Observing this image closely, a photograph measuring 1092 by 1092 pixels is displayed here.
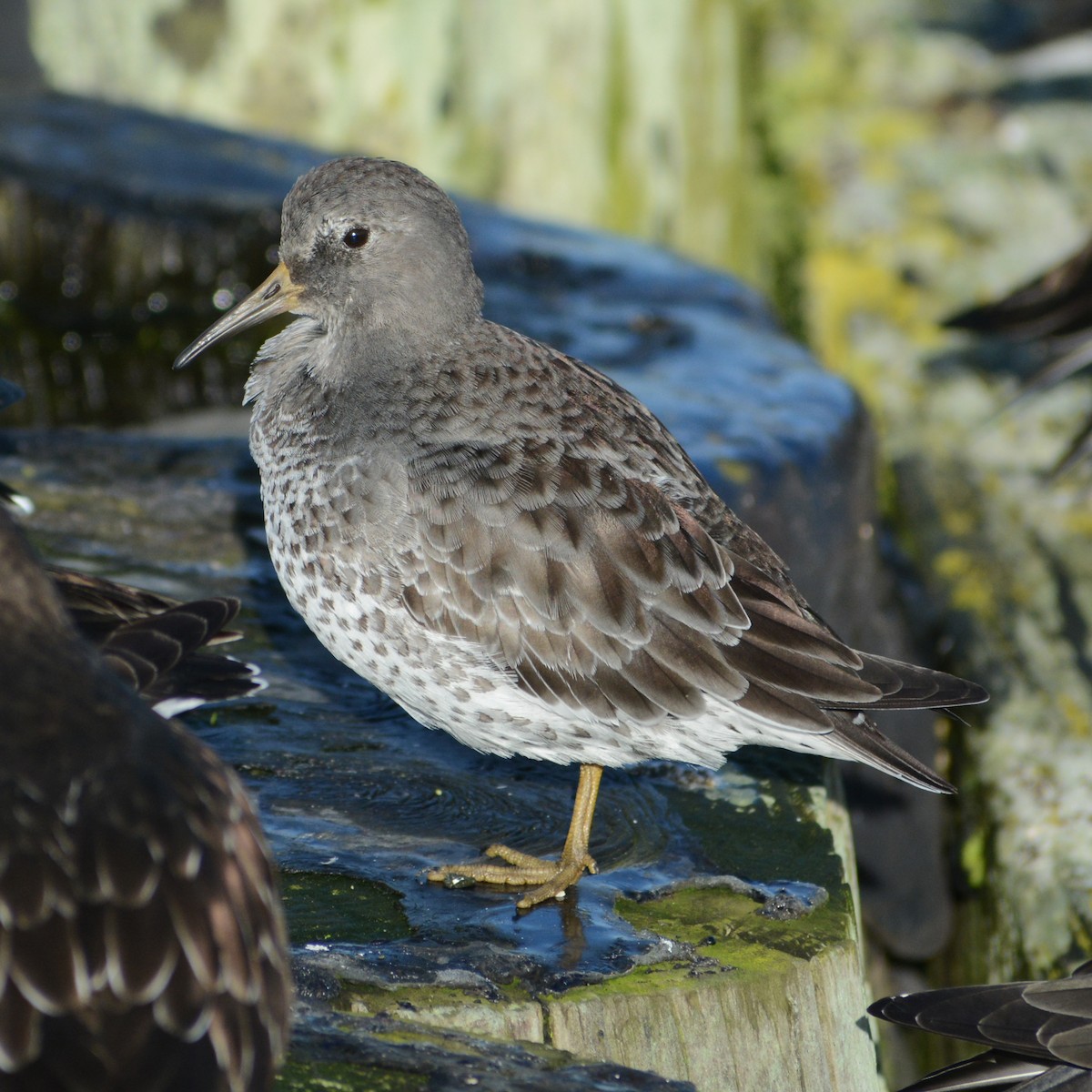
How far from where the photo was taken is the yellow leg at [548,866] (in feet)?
11.8

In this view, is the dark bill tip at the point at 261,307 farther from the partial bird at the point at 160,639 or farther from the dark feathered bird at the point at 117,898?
the dark feathered bird at the point at 117,898

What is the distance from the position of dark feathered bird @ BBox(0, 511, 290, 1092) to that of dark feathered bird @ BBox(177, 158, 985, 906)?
981mm

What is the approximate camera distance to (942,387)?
25.0 feet

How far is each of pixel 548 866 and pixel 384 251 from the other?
5.00 ft

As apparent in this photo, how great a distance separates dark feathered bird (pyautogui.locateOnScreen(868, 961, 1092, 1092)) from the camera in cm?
332

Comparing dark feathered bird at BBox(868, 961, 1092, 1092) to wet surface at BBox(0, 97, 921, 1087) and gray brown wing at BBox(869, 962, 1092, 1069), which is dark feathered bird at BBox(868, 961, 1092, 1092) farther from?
wet surface at BBox(0, 97, 921, 1087)

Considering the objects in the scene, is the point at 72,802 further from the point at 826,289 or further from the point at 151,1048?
the point at 826,289

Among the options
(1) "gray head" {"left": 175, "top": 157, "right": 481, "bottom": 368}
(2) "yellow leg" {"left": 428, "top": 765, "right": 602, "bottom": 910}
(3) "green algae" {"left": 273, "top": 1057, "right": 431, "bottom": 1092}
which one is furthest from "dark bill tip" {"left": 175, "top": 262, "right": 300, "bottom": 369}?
(3) "green algae" {"left": 273, "top": 1057, "right": 431, "bottom": 1092}

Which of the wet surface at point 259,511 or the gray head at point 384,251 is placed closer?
the wet surface at point 259,511

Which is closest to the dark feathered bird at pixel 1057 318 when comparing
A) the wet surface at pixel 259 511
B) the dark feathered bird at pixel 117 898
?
the wet surface at pixel 259 511

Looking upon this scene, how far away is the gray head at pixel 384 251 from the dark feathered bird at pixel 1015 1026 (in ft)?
6.16

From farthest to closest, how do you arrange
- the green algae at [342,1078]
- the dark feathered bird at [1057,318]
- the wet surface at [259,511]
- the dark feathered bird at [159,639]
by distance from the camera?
1. the dark feathered bird at [1057,318]
2. the dark feathered bird at [159,639]
3. the wet surface at [259,511]
4. the green algae at [342,1078]

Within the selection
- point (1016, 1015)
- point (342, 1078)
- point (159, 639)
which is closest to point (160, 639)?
point (159, 639)

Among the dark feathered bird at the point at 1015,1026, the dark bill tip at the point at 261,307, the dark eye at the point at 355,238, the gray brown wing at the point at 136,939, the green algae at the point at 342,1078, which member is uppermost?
the dark eye at the point at 355,238
